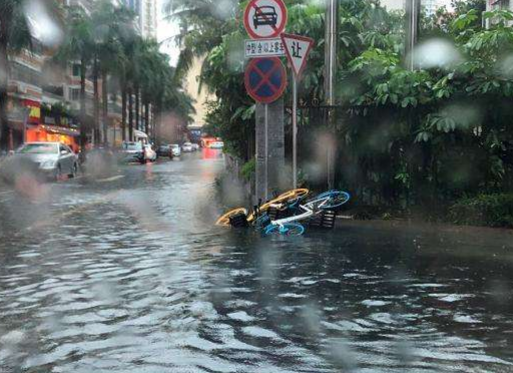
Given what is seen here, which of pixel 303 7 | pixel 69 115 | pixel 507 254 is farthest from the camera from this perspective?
pixel 69 115

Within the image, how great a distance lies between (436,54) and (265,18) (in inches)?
125

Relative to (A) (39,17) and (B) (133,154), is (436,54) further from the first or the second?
(B) (133,154)

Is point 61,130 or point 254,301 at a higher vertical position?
point 61,130

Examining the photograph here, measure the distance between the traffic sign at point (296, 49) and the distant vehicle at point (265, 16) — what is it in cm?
43

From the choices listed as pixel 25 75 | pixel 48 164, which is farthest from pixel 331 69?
pixel 25 75

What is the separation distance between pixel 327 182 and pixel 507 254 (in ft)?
13.4

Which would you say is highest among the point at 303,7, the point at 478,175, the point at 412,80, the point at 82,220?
the point at 303,7

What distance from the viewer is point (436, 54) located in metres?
11.5

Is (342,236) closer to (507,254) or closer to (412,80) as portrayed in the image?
(507,254)

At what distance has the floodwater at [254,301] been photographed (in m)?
4.27

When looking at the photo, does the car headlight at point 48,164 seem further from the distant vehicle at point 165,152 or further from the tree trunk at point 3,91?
the distant vehicle at point 165,152

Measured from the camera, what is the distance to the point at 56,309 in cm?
551

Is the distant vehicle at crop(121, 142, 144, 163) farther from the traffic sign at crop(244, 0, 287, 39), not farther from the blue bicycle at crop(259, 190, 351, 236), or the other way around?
the blue bicycle at crop(259, 190, 351, 236)

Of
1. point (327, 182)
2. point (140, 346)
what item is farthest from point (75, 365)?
point (327, 182)
